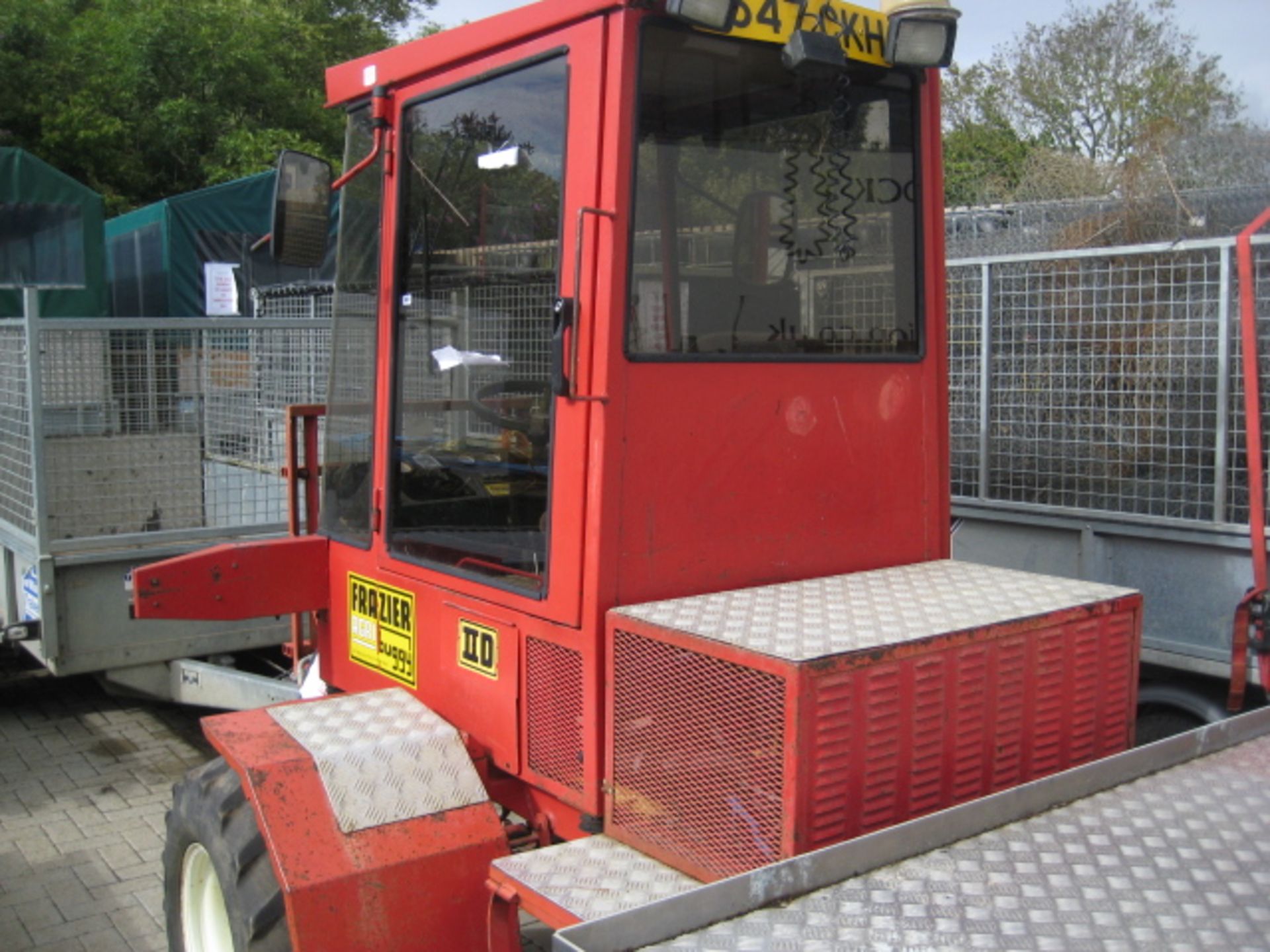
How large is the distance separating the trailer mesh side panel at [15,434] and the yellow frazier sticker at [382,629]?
2.91 metres

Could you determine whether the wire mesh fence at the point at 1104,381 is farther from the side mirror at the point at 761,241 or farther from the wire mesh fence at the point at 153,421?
the wire mesh fence at the point at 153,421

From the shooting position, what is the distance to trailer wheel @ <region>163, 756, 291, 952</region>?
2494mm

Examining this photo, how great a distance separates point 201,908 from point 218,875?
0.48 metres

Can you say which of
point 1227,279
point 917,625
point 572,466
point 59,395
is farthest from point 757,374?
point 59,395

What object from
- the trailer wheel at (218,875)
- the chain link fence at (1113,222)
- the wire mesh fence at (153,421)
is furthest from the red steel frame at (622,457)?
the wire mesh fence at (153,421)

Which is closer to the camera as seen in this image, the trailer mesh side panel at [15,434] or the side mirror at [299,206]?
the side mirror at [299,206]

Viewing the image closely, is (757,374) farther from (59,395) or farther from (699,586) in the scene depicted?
(59,395)

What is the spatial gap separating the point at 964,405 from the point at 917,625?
2.33 metres

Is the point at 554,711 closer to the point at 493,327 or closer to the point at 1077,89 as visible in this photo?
the point at 493,327

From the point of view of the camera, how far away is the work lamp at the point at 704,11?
235 centimetres

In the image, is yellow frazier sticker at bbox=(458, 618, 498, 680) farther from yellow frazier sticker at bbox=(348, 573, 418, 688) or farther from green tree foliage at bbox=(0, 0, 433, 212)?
green tree foliage at bbox=(0, 0, 433, 212)

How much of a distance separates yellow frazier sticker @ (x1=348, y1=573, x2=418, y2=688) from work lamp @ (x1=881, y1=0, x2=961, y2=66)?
1.79m

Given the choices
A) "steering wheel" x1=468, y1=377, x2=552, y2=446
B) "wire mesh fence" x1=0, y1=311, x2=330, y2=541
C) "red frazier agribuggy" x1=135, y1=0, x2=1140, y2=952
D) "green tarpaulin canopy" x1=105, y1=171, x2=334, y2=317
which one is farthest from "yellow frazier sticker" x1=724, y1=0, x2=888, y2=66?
Result: "green tarpaulin canopy" x1=105, y1=171, x2=334, y2=317

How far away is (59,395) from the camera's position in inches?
221
